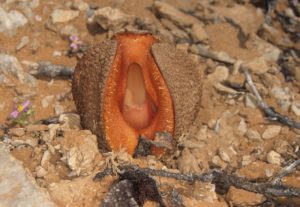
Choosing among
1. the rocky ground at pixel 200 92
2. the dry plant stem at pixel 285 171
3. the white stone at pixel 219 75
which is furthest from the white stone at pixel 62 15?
the dry plant stem at pixel 285 171

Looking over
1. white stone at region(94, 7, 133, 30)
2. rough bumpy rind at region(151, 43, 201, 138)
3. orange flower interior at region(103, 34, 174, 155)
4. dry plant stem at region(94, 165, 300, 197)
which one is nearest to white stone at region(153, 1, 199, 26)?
white stone at region(94, 7, 133, 30)

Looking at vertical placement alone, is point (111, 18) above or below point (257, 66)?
above

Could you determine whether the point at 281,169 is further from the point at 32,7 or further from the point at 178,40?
the point at 32,7

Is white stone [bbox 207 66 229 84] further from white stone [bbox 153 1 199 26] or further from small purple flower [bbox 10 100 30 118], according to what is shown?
small purple flower [bbox 10 100 30 118]

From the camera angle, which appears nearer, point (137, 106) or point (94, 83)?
point (94, 83)

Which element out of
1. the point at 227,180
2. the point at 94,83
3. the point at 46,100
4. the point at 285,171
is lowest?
the point at 46,100

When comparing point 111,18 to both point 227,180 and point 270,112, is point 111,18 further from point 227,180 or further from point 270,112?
point 227,180


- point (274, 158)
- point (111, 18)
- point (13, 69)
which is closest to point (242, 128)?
point (274, 158)

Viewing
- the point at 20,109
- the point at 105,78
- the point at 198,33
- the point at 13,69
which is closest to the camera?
the point at 105,78
